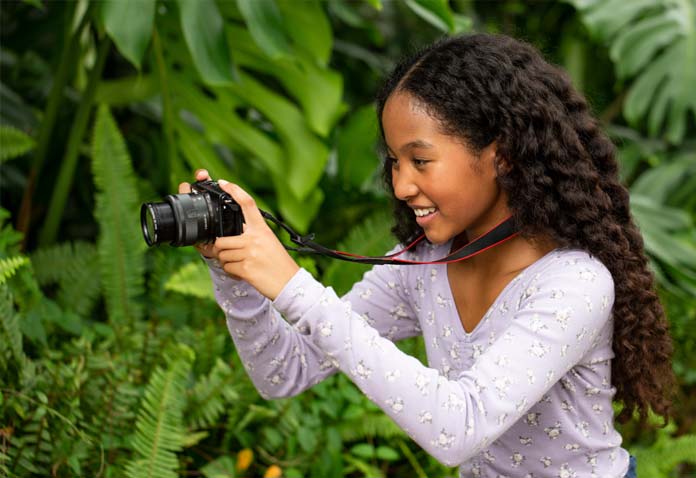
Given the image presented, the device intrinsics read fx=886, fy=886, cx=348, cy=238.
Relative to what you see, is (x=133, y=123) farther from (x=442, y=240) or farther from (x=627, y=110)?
(x=442, y=240)

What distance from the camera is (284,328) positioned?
6.07 ft

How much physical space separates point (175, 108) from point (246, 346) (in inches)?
70.0

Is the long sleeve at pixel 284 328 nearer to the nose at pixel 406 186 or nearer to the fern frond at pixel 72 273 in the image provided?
the nose at pixel 406 186

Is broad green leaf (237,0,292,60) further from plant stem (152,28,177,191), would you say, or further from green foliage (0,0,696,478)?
plant stem (152,28,177,191)

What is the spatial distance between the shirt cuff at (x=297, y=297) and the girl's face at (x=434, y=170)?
0.90 feet

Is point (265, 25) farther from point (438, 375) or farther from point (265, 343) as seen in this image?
point (438, 375)

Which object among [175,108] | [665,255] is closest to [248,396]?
[175,108]

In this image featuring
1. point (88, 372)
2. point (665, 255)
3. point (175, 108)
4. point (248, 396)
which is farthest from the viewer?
point (665, 255)

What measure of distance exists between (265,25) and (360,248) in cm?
88

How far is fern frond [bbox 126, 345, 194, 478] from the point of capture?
7.04 ft

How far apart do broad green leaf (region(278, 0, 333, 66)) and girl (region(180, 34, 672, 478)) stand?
142 cm

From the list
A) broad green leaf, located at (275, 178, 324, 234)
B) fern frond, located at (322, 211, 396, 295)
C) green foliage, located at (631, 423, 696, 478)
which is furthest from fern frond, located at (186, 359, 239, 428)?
green foliage, located at (631, 423, 696, 478)

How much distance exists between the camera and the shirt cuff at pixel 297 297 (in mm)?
1473

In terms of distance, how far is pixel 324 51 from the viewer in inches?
127
